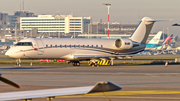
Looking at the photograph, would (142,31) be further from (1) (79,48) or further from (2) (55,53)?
(2) (55,53)

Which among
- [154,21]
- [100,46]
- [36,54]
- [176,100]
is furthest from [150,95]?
[154,21]

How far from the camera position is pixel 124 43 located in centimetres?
4472

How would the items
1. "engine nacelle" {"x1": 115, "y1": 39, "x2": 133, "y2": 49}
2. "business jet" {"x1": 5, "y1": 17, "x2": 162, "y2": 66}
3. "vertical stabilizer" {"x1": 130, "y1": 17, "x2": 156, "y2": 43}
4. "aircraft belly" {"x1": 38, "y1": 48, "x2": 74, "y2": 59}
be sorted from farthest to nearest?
"vertical stabilizer" {"x1": 130, "y1": 17, "x2": 156, "y2": 43} < "engine nacelle" {"x1": 115, "y1": 39, "x2": 133, "y2": 49} < "aircraft belly" {"x1": 38, "y1": 48, "x2": 74, "y2": 59} < "business jet" {"x1": 5, "y1": 17, "x2": 162, "y2": 66}

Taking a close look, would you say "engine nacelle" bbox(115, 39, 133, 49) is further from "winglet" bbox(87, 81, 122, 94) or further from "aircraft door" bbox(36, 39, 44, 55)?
"winglet" bbox(87, 81, 122, 94)

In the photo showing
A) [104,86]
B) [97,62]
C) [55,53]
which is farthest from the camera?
[97,62]

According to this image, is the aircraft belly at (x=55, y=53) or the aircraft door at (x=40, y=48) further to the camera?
the aircraft belly at (x=55, y=53)

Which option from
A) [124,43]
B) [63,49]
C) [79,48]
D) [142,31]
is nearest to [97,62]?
[79,48]

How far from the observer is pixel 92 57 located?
42219 millimetres

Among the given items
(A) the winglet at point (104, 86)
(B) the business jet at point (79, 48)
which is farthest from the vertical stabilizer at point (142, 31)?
(A) the winglet at point (104, 86)

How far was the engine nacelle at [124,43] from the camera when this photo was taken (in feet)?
147

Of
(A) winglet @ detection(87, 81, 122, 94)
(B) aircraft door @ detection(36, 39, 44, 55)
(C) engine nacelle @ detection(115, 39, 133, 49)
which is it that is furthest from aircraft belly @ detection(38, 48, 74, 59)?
(A) winglet @ detection(87, 81, 122, 94)

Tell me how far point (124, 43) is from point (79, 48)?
24.3 feet

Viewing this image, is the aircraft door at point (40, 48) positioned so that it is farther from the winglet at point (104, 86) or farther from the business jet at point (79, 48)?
the winglet at point (104, 86)

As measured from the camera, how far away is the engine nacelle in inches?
1761
